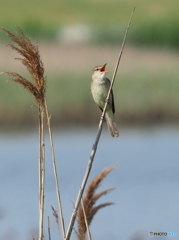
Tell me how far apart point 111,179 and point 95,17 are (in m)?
18.1

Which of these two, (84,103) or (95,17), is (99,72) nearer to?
(84,103)

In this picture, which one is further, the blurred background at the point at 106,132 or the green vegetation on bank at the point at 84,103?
the green vegetation on bank at the point at 84,103

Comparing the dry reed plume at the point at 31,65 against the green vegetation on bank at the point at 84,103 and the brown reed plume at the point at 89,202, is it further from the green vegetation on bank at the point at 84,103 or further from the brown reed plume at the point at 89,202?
the green vegetation on bank at the point at 84,103

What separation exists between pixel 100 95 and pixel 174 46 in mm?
13256

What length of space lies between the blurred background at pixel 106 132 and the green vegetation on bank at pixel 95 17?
0.19m

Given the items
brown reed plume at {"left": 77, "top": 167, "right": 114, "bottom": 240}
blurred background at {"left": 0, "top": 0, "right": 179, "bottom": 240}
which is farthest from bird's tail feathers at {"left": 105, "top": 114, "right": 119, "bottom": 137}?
blurred background at {"left": 0, "top": 0, "right": 179, "bottom": 240}

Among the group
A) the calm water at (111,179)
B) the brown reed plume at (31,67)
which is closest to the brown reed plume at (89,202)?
the brown reed plume at (31,67)

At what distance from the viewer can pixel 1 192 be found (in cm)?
970

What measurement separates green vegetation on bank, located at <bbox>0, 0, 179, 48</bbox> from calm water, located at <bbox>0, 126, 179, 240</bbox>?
271 inches

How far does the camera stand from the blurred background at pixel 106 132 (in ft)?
27.9

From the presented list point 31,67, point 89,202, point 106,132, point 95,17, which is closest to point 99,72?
point 89,202

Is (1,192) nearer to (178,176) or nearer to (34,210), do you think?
(34,210)

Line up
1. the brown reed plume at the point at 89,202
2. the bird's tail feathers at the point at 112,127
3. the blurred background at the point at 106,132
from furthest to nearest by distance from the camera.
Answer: the blurred background at the point at 106,132
the bird's tail feathers at the point at 112,127
the brown reed plume at the point at 89,202

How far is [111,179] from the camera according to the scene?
35.0 ft
